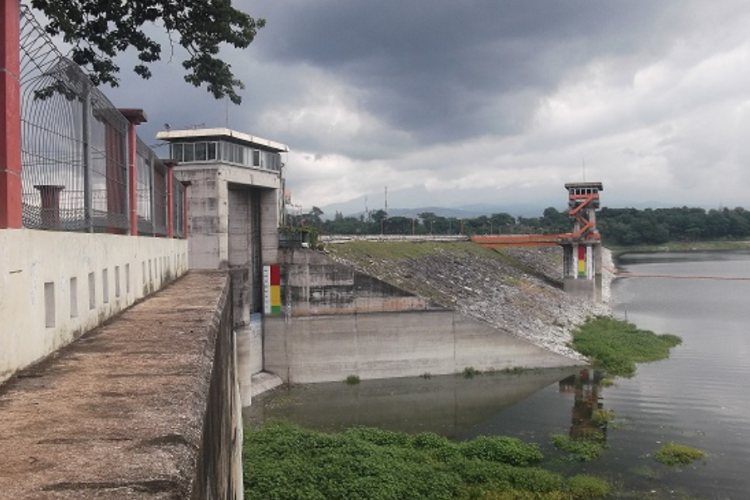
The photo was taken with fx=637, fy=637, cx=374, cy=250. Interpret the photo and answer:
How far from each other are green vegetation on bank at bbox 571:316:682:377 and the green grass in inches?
457

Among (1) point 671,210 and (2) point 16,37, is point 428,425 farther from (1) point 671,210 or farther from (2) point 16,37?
(1) point 671,210

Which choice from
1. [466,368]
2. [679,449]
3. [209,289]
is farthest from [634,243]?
[209,289]

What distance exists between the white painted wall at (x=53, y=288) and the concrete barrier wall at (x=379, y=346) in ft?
71.2

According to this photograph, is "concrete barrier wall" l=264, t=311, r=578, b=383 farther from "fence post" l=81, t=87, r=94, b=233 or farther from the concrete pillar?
"fence post" l=81, t=87, r=94, b=233

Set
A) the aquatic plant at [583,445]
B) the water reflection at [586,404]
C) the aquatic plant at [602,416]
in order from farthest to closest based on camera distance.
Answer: the aquatic plant at [602,416] < the water reflection at [586,404] < the aquatic plant at [583,445]

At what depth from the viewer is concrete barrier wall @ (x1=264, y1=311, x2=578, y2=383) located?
31.1m

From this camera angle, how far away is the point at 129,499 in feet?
8.71

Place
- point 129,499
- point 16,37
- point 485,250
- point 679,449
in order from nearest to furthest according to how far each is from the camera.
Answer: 1. point 129,499
2. point 16,37
3. point 679,449
4. point 485,250

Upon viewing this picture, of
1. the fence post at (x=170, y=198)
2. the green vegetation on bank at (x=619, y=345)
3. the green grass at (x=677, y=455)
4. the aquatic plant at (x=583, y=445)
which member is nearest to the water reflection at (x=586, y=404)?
the aquatic plant at (x=583, y=445)

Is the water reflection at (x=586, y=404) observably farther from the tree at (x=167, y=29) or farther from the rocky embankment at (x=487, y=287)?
the tree at (x=167, y=29)

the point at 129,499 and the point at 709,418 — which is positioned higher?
the point at 129,499

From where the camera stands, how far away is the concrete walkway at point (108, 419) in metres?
2.88

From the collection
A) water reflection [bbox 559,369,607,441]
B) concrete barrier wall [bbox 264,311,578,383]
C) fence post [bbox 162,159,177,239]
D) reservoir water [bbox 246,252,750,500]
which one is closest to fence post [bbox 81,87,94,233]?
fence post [bbox 162,159,177,239]

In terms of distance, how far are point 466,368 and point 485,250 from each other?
29327 mm
